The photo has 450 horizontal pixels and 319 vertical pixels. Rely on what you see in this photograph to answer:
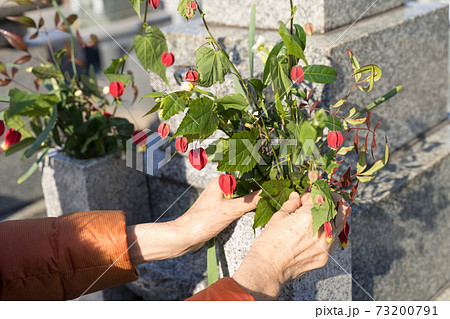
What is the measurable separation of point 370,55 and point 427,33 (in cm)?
29

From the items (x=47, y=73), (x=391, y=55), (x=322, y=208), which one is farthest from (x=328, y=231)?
(x=47, y=73)

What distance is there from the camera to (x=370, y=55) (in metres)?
1.29

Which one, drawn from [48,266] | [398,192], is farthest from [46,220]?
[398,192]

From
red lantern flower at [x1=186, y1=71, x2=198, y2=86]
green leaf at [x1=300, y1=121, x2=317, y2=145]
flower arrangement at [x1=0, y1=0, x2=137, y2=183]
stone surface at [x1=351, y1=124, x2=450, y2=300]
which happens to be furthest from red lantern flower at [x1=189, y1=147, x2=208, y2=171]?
flower arrangement at [x1=0, y1=0, x2=137, y2=183]

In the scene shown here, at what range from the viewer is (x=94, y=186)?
1.45 meters

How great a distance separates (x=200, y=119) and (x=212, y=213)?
0.28 metres

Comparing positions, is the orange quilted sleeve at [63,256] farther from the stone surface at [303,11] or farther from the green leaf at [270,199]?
the stone surface at [303,11]

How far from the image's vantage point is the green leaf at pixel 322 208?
82 cm

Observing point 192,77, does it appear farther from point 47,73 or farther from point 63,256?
point 47,73

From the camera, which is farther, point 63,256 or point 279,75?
point 63,256

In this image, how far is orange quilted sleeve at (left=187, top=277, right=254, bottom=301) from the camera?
0.78m

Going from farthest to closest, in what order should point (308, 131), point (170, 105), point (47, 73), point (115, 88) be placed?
point (47, 73) → point (115, 88) → point (170, 105) → point (308, 131)

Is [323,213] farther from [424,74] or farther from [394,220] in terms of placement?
[424,74]

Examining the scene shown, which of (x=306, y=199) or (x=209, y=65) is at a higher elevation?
(x=209, y=65)
